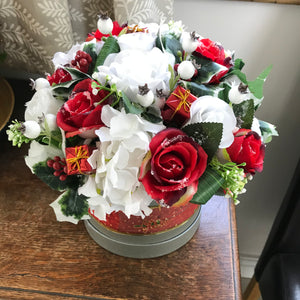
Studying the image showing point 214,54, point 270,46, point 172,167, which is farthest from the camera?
point 270,46

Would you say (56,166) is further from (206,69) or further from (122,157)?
(206,69)

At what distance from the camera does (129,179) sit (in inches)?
16.6

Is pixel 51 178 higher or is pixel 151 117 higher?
pixel 151 117

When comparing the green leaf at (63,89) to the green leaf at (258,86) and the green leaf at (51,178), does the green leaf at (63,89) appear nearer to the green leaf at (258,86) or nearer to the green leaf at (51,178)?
the green leaf at (51,178)

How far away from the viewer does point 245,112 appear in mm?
466

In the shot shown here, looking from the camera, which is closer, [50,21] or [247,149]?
[247,149]

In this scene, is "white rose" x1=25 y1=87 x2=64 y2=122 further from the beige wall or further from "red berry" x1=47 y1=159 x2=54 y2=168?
the beige wall

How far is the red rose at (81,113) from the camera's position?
0.43 meters

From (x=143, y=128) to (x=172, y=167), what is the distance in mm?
60

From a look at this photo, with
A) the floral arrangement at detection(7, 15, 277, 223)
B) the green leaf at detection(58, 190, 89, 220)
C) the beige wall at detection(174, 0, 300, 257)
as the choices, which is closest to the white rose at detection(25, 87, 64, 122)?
the floral arrangement at detection(7, 15, 277, 223)

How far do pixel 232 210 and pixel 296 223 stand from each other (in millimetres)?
205

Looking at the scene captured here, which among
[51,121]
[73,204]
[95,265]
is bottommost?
[95,265]

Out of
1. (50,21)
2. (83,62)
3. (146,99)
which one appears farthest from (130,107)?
(50,21)

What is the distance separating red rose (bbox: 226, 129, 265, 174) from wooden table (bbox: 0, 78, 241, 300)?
0.27 metres
